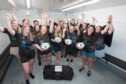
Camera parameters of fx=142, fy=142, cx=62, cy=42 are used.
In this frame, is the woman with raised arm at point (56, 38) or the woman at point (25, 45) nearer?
the woman at point (25, 45)

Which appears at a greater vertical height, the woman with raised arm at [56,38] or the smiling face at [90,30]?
the smiling face at [90,30]

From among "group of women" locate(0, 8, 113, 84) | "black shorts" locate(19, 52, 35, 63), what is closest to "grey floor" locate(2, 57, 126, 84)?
"group of women" locate(0, 8, 113, 84)

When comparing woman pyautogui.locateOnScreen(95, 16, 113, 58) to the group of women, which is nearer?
the group of women

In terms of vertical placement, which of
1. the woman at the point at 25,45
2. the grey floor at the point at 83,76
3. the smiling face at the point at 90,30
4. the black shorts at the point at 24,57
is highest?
the smiling face at the point at 90,30

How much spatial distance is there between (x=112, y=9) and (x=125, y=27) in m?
1.15

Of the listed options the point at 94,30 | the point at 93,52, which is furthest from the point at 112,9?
the point at 93,52

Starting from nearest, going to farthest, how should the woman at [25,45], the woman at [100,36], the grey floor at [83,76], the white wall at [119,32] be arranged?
the woman at [25,45] < the grey floor at [83,76] < the woman at [100,36] < the white wall at [119,32]

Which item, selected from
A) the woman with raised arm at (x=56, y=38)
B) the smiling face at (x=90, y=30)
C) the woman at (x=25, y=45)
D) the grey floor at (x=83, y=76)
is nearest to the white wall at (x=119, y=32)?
the grey floor at (x=83, y=76)

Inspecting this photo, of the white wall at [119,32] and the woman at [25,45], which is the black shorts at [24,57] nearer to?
the woman at [25,45]

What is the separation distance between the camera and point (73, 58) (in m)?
5.05

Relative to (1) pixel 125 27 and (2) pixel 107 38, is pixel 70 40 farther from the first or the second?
(1) pixel 125 27

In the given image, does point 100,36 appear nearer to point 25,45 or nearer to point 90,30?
→ point 90,30

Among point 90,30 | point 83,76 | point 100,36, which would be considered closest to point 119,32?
point 100,36

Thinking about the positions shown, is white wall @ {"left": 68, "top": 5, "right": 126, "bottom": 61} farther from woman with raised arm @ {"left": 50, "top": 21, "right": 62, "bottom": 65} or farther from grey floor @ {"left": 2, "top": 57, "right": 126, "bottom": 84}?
woman with raised arm @ {"left": 50, "top": 21, "right": 62, "bottom": 65}
